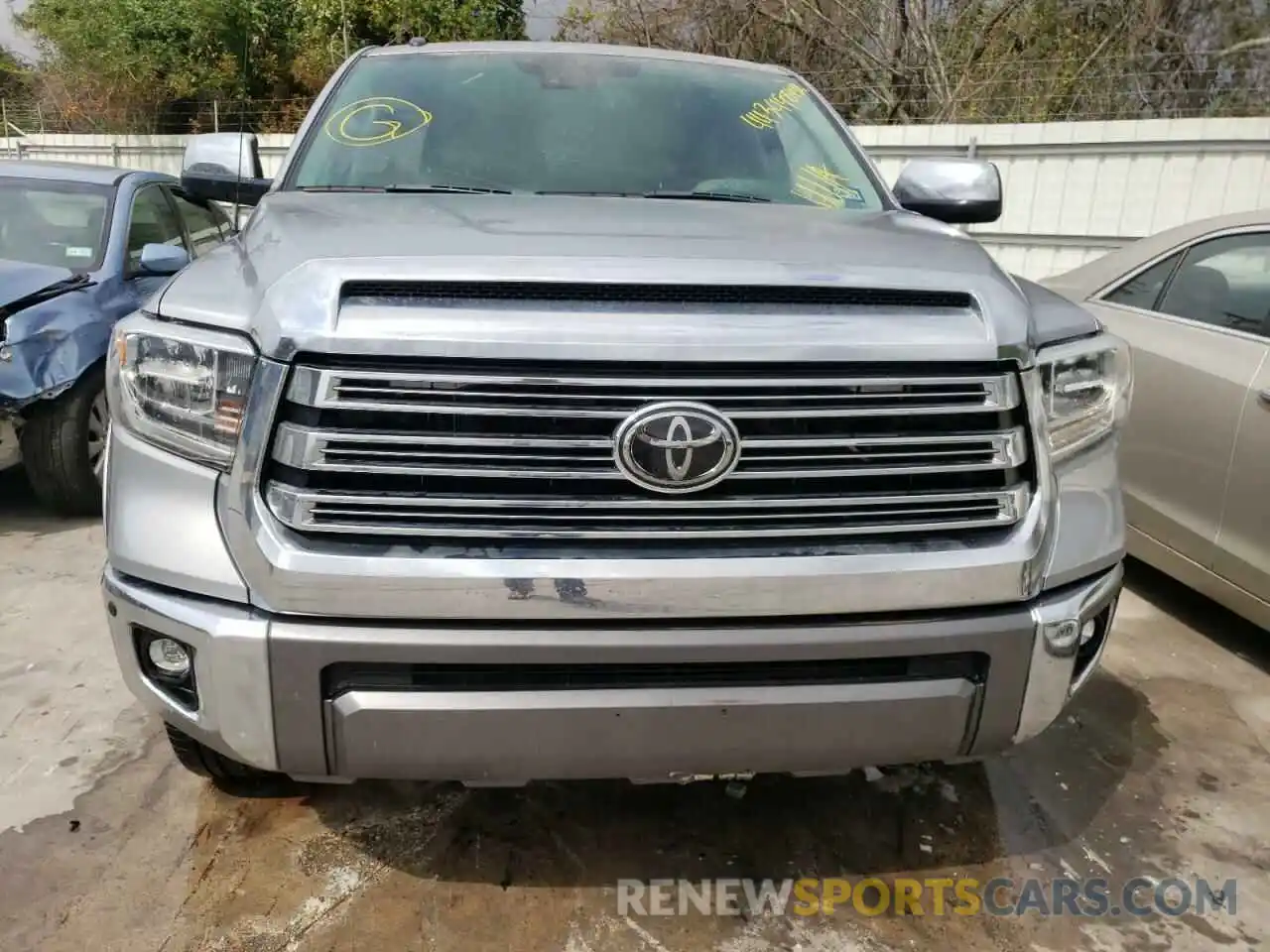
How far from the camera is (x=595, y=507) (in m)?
1.78

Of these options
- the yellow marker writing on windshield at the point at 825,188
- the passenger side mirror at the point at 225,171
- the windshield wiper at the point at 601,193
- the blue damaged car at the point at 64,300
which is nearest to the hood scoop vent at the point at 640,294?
the windshield wiper at the point at 601,193

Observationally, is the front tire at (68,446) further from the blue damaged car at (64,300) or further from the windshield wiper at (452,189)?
the windshield wiper at (452,189)

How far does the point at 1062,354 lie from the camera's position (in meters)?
1.99

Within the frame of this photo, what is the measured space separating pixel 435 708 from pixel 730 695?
53 cm

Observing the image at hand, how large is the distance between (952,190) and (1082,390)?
1229mm

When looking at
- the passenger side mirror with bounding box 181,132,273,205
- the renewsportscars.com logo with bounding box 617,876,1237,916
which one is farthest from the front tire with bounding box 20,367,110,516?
the renewsportscars.com logo with bounding box 617,876,1237,916

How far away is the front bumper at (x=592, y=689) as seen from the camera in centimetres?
175

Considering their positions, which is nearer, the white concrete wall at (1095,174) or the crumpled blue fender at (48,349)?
the crumpled blue fender at (48,349)

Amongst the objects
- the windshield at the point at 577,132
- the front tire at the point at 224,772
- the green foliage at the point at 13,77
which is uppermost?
the green foliage at the point at 13,77

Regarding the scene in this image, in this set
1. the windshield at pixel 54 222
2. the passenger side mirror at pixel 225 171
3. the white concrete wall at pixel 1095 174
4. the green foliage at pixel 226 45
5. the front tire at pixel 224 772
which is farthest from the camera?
the green foliage at pixel 226 45

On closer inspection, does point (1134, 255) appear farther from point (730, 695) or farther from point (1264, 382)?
point (730, 695)

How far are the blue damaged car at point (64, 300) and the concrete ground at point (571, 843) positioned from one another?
5.37 feet

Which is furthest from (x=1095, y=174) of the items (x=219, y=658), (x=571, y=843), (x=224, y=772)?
(x=219, y=658)

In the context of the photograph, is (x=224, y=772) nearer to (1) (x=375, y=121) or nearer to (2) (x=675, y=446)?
(2) (x=675, y=446)
